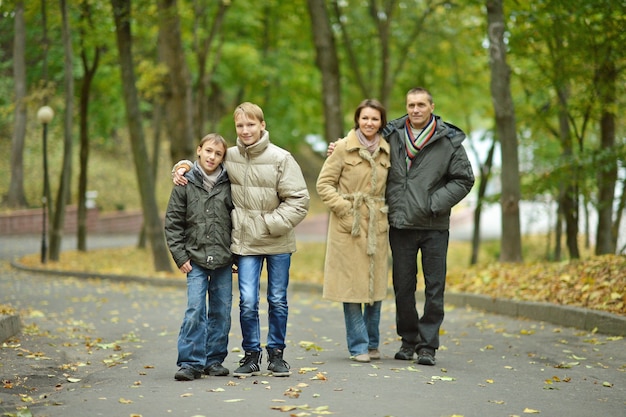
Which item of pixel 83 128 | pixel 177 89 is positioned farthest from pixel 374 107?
pixel 83 128

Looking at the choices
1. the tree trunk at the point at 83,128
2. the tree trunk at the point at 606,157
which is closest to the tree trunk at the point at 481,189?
the tree trunk at the point at 606,157

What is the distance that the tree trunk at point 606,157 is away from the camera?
14250 millimetres

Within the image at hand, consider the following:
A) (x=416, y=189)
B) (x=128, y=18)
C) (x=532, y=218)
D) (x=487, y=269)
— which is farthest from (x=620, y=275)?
(x=532, y=218)

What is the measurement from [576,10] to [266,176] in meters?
8.48

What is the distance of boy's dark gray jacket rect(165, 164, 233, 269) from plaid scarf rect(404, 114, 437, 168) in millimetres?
1655

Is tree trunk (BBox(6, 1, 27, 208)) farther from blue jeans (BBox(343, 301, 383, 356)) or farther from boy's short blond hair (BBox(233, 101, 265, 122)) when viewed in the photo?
boy's short blond hair (BBox(233, 101, 265, 122))

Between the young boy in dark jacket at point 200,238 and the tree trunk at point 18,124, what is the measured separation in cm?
2575

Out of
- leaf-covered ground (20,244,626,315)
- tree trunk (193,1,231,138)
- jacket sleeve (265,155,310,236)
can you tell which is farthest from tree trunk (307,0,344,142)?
jacket sleeve (265,155,310,236)

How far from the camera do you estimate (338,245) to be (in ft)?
26.0

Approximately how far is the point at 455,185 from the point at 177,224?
2310mm

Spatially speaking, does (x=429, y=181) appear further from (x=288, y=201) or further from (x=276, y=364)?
(x=276, y=364)

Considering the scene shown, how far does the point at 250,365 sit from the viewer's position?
23.8 feet

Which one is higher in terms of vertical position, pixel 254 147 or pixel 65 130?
pixel 65 130

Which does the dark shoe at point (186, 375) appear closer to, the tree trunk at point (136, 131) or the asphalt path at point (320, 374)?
the asphalt path at point (320, 374)
